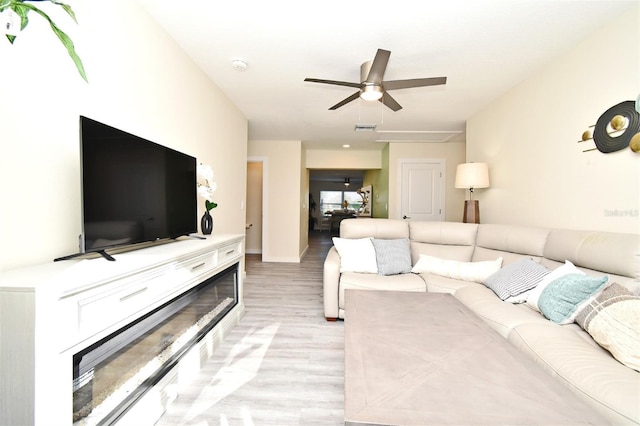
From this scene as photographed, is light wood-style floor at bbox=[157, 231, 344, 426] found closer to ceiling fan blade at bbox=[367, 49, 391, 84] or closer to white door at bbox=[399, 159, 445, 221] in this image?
ceiling fan blade at bbox=[367, 49, 391, 84]

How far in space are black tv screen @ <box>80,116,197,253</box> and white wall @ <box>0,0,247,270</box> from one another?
0.69 feet

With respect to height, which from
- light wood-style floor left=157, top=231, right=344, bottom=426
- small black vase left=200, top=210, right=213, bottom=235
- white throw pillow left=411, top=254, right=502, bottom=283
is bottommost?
light wood-style floor left=157, top=231, right=344, bottom=426

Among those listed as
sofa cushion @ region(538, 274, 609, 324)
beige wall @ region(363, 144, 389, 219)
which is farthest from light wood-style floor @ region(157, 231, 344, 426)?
beige wall @ region(363, 144, 389, 219)

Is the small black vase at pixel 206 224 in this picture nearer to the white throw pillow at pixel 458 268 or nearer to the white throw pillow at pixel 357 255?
the white throw pillow at pixel 357 255

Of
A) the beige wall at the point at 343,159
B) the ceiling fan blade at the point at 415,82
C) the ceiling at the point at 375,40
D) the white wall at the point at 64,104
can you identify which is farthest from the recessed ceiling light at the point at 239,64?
the beige wall at the point at 343,159

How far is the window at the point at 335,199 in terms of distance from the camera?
43.4ft

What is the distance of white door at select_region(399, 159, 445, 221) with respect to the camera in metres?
5.33

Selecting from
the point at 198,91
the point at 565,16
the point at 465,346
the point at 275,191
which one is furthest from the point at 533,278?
the point at 275,191

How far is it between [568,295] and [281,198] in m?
4.58

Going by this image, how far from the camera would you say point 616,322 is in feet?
4.33

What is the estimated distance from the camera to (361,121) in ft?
13.6

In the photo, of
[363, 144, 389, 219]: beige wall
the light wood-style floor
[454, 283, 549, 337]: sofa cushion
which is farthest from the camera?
[363, 144, 389, 219]: beige wall

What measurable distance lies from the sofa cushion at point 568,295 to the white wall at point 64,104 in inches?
110

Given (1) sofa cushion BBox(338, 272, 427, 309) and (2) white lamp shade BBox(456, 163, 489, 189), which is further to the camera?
(2) white lamp shade BBox(456, 163, 489, 189)
